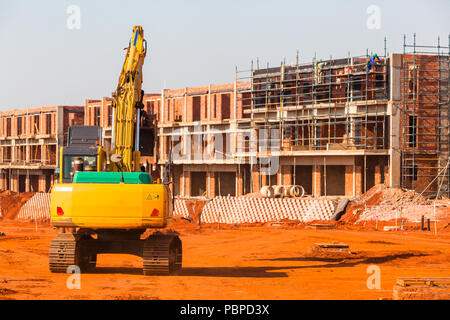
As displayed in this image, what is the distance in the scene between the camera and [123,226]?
16719 millimetres

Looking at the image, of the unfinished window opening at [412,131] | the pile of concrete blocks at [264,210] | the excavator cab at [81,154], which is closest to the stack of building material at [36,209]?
the pile of concrete blocks at [264,210]

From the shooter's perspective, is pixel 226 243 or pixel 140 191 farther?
pixel 226 243

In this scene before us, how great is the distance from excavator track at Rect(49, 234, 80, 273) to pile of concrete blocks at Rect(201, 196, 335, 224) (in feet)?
81.8

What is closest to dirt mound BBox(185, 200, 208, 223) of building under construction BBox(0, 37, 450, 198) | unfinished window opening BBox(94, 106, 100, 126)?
building under construction BBox(0, 37, 450, 198)

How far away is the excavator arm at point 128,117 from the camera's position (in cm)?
1880

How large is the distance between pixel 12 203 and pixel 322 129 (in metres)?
25.3

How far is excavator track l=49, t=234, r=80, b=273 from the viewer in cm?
1780

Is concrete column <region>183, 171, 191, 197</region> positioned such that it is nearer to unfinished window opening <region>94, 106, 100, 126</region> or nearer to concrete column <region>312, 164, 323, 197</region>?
concrete column <region>312, 164, 323, 197</region>

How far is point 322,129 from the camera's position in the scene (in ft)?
178

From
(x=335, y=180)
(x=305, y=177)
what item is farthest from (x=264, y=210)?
(x=305, y=177)

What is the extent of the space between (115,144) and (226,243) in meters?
12.0

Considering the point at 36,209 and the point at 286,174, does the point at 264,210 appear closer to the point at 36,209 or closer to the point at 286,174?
the point at 286,174
